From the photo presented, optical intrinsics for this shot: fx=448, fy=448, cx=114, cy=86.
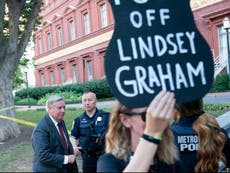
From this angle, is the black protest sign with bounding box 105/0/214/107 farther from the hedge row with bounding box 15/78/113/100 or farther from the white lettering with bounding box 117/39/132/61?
the hedge row with bounding box 15/78/113/100

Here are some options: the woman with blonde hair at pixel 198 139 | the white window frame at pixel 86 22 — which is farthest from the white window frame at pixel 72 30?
the woman with blonde hair at pixel 198 139

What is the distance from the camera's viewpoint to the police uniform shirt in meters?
5.73

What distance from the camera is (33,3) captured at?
14.0 m

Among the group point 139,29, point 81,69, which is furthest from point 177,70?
point 81,69

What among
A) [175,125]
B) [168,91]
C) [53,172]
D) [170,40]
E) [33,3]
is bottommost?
[53,172]

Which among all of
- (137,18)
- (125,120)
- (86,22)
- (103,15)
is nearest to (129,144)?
(125,120)

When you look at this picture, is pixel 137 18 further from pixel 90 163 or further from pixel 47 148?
pixel 90 163

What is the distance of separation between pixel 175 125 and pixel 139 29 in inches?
54.0

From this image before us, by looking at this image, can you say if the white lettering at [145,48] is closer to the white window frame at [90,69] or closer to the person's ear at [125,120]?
the person's ear at [125,120]

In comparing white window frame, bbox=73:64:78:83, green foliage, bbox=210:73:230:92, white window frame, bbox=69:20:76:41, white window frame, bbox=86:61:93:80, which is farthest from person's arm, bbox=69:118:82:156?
white window frame, bbox=69:20:76:41

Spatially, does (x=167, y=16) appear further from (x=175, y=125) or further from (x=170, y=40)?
(x=175, y=125)

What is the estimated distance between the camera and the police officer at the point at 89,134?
224 inches

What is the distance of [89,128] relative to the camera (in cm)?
579

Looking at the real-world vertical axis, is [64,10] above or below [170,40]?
above
